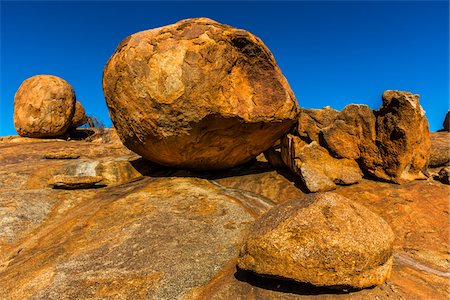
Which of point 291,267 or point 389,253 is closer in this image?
point 291,267

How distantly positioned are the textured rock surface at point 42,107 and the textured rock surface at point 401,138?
66.2ft

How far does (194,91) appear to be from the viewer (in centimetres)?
848

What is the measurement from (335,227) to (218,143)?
566 cm

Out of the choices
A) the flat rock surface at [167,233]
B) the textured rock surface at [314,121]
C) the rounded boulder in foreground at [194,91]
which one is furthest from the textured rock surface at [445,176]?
the rounded boulder in foreground at [194,91]

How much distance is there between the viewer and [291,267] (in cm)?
454

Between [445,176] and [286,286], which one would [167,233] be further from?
[445,176]

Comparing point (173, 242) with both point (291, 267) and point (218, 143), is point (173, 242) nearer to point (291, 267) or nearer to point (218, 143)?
point (291, 267)

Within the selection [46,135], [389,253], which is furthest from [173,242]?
[46,135]

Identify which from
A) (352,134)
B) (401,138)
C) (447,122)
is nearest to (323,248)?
(401,138)

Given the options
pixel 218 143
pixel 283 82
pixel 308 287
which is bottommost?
pixel 308 287

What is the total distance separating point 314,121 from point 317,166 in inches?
66.4

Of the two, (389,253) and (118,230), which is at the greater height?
(389,253)

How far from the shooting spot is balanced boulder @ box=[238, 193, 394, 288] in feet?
14.6

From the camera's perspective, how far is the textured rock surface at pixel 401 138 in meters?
A: 8.70
